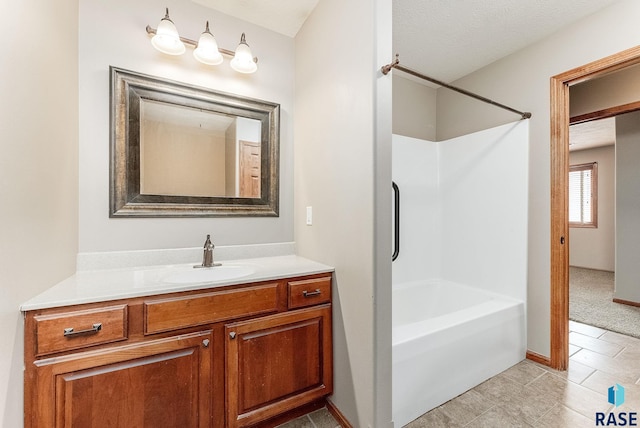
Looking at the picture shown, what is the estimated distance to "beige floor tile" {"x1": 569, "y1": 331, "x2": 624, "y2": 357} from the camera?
2188mm

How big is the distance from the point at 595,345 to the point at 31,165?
391cm

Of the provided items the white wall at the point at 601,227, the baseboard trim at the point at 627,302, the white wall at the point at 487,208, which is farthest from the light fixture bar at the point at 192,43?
the white wall at the point at 601,227

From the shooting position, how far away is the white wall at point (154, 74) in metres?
1.51

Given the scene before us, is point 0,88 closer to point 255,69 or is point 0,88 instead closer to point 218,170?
point 218,170

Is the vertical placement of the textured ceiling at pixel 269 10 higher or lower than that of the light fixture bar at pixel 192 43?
higher

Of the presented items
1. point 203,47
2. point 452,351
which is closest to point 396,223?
point 452,351

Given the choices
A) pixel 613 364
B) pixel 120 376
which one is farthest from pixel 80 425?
pixel 613 364

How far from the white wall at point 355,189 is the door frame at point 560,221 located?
4.98 ft

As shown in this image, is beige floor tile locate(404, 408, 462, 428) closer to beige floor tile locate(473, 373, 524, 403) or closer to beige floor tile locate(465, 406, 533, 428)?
beige floor tile locate(465, 406, 533, 428)

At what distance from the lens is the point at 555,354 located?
1.97 meters

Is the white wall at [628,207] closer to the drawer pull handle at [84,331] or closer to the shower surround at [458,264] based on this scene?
the shower surround at [458,264]

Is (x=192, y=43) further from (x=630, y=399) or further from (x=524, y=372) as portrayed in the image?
(x=630, y=399)

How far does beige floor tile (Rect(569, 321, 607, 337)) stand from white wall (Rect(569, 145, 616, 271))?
3.69 m

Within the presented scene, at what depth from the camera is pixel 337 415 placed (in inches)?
59.7
